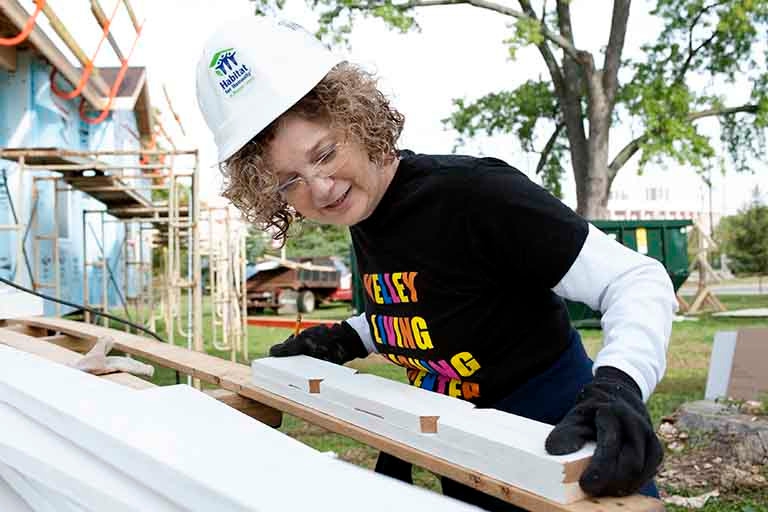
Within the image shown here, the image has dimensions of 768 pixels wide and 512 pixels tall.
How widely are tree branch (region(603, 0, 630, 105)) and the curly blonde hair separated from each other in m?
14.8

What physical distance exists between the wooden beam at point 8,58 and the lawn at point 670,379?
4223mm

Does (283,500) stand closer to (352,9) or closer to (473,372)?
(473,372)

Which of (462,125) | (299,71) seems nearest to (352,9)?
(462,125)

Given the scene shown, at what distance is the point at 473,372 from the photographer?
66.0 inches

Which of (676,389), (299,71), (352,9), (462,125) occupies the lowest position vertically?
(676,389)

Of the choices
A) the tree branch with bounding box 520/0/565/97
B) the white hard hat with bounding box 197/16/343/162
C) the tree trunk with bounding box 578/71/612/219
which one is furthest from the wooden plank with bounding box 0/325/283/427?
the tree branch with bounding box 520/0/565/97

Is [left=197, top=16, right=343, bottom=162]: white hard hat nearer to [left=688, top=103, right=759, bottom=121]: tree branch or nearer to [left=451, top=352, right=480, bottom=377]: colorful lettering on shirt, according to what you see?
[left=451, top=352, right=480, bottom=377]: colorful lettering on shirt

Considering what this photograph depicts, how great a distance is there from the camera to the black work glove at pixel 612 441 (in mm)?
920

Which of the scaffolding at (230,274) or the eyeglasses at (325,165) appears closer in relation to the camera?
the eyeglasses at (325,165)

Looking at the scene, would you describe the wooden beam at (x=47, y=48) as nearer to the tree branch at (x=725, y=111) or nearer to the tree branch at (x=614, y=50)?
the tree branch at (x=614, y=50)

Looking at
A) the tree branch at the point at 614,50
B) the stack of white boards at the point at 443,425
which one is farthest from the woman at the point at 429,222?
the tree branch at the point at 614,50

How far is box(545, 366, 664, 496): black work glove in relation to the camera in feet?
3.02

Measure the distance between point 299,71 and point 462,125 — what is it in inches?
699

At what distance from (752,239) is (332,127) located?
27612 mm
